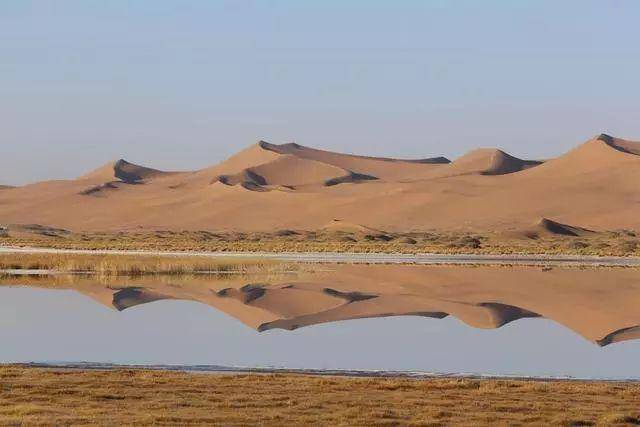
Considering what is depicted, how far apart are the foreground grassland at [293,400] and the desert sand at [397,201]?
118 meters

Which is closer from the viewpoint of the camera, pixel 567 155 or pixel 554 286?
pixel 554 286

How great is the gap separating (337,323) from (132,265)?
885 inches

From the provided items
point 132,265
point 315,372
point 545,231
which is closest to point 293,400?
point 315,372

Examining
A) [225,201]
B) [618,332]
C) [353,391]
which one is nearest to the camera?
[353,391]

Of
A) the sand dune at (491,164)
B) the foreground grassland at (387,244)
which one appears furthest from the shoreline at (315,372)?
the sand dune at (491,164)

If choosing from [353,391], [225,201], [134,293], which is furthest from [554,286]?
[225,201]

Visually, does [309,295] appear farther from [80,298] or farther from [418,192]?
[418,192]

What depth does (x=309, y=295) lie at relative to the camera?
1374 inches

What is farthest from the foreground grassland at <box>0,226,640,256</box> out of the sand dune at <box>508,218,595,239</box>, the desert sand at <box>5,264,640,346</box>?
the desert sand at <box>5,264,640,346</box>

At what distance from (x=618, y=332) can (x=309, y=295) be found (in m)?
11.6

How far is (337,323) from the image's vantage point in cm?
2672

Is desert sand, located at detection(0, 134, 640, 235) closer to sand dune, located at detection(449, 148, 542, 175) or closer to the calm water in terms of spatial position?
sand dune, located at detection(449, 148, 542, 175)

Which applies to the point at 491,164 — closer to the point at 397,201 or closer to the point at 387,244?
the point at 397,201

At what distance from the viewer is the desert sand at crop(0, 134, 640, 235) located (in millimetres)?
147125
